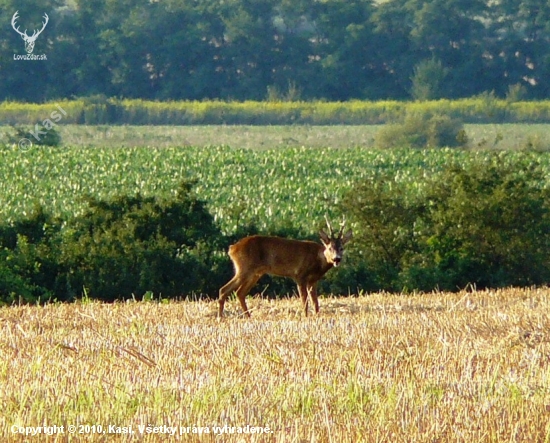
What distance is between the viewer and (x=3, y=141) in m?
49.9

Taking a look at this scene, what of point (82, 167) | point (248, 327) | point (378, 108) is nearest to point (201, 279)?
point (248, 327)

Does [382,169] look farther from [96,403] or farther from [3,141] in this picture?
[96,403]

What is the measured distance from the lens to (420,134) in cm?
5744

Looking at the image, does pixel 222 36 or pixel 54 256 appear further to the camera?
pixel 222 36

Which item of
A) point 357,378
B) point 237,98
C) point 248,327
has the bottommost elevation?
point 237,98

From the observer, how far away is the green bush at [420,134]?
56.8 metres

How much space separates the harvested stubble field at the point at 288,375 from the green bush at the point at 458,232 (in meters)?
7.25

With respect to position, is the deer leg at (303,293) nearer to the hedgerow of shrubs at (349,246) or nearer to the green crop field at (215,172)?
the hedgerow of shrubs at (349,246)

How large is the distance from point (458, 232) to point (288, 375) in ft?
41.7

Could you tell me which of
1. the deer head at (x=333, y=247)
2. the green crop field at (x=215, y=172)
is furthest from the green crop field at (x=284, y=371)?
the green crop field at (x=215, y=172)

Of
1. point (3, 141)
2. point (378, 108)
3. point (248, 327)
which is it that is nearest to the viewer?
point (248, 327)

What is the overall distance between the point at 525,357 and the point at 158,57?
233 feet

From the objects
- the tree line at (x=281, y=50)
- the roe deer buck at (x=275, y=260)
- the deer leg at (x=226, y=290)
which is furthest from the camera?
the tree line at (x=281, y=50)

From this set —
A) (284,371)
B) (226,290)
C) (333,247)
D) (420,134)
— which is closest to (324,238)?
(333,247)
